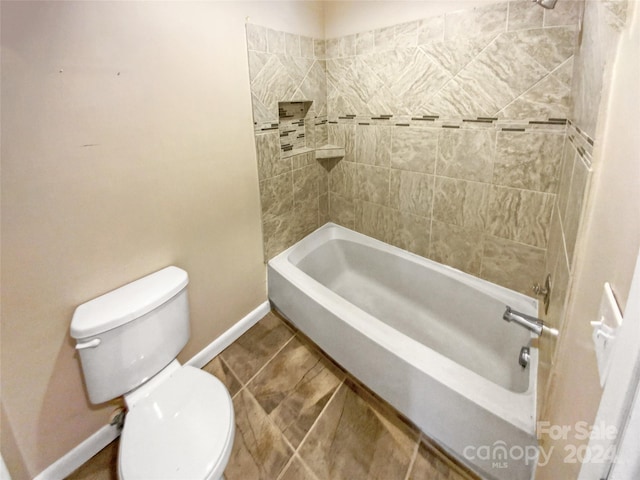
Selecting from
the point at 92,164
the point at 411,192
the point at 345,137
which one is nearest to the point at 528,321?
the point at 411,192

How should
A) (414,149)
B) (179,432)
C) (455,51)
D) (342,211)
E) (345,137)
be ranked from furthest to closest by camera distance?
(342,211), (345,137), (414,149), (455,51), (179,432)

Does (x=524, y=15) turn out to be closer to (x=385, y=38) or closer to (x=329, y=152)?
(x=385, y=38)

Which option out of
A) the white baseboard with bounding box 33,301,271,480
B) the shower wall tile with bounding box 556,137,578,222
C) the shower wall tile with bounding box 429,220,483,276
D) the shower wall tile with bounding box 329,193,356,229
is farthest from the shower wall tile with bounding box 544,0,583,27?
the white baseboard with bounding box 33,301,271,480

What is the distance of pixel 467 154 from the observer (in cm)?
173

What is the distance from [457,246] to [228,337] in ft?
5.19

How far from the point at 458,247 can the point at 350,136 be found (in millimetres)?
1089

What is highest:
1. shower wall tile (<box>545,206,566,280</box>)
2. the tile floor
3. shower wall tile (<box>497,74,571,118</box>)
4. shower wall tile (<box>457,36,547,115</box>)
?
shower wall tile (<box>457,36,547,115</box>)

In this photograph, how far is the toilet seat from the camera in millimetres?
975

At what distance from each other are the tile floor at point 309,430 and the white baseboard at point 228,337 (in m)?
0.05

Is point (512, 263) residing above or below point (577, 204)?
below

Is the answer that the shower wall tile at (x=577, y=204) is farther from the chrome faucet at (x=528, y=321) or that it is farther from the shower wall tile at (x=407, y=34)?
the shower wall tile at (x=407, y=34)

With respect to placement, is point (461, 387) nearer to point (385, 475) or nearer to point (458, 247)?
Result: point (385, 475)

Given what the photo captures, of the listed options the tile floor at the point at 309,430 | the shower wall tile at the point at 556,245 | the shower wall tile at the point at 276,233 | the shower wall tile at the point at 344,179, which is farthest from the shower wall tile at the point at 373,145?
the tile floor at the point at 309,430

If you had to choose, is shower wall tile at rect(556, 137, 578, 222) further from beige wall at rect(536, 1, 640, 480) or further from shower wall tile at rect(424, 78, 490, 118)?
shower wall tile at rect(424, 78, 490, 118)
